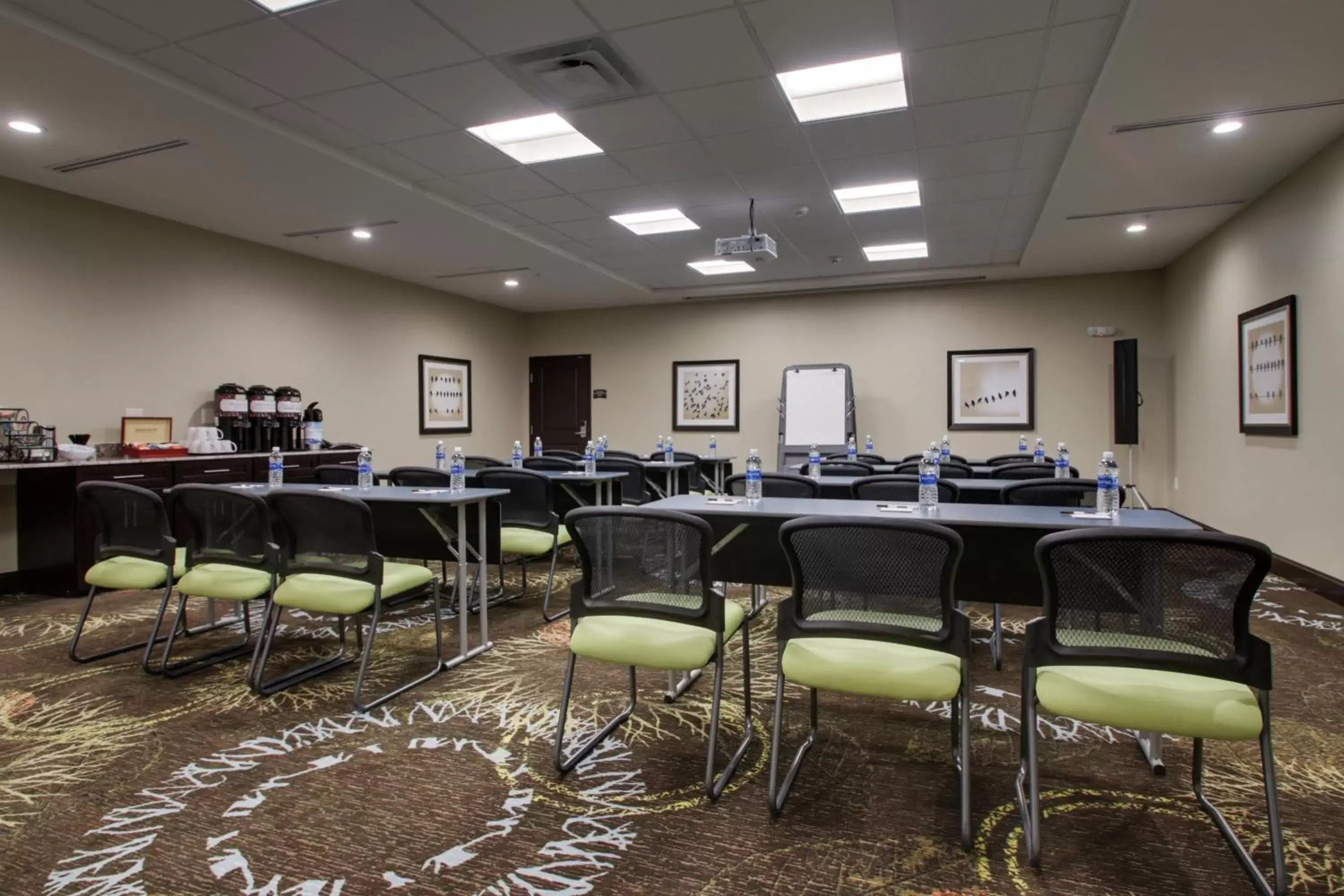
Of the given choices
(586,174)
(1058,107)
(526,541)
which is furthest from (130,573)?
(1058,107)

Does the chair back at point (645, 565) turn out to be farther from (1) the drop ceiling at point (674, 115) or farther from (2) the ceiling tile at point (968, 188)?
(2) the ceiling tile at point (968, 188)

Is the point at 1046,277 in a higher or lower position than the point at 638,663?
higher

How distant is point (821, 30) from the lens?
327 cm

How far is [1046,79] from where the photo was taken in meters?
3.72

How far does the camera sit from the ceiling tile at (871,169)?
15.9ft

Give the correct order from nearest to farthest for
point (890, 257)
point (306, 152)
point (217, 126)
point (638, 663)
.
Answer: point (638, 663) → point (217, 126) → point (306, 152) → point (890, 257)

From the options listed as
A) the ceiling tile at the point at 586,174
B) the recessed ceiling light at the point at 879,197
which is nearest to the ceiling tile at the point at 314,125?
the ceiling tile at the point at 586,174

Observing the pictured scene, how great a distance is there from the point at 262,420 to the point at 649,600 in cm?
550

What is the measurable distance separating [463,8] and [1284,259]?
5701mm

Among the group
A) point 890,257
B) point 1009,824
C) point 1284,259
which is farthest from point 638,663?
point 890,257

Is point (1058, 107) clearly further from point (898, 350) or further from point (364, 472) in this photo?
point (898, 350)

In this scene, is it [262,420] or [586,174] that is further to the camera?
[262,420]

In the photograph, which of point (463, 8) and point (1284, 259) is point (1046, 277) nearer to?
point (1284, 259)

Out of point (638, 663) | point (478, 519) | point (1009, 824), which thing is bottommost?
point (1009, 824)
